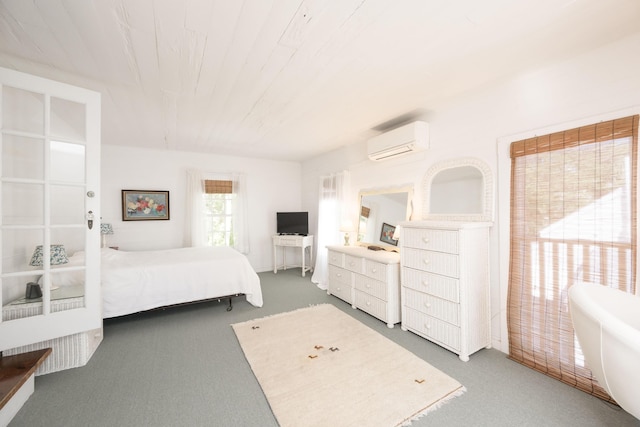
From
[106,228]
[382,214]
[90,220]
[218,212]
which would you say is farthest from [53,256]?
[382,214]

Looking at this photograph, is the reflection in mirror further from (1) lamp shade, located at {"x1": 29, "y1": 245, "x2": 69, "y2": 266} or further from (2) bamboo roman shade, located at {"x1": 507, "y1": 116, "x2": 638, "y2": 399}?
(1) lamp shade, located at {"x1": 29, "y1": 245, "x2": 69, "y2": 266}

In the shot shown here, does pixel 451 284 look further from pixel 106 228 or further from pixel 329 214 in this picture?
pixel 106 228

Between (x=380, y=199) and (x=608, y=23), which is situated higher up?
(x=608, y=23)

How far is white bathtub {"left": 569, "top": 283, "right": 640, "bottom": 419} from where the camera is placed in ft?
3.36

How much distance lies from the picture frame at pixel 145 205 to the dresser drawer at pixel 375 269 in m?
3.74

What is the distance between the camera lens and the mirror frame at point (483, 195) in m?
2.45

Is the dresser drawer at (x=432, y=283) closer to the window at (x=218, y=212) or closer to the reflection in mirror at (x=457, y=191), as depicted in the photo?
the reflection in mirror at (x=457, y=191)

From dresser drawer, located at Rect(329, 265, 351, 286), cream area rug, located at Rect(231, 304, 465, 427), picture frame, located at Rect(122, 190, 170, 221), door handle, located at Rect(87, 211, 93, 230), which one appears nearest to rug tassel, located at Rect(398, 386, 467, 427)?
Result: cream area rug, located at Rect(231, 304, 465, 427)

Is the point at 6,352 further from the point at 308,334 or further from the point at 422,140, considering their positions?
the point at 422,140

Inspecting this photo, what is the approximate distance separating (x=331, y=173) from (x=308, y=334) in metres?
2.96

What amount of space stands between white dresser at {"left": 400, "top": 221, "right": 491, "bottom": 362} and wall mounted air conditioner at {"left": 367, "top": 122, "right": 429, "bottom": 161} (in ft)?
3.01

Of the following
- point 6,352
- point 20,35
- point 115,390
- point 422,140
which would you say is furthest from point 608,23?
point 6,352

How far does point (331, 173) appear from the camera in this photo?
191 inches

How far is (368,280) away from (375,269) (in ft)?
0.65
